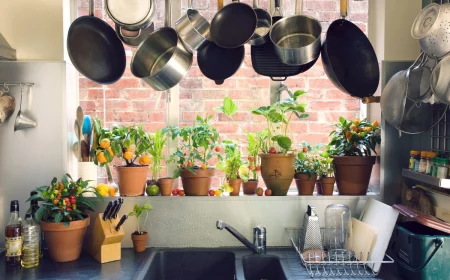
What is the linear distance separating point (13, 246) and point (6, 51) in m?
0.87

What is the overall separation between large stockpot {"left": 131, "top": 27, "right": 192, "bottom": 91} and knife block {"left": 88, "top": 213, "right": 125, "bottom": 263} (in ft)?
2.12

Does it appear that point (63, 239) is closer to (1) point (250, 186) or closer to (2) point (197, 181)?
(2) point (197, 181)

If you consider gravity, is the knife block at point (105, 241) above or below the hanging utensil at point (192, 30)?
below

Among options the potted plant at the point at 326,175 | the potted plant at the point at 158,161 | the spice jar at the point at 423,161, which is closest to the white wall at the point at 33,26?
the potted plant at the point at 158,161

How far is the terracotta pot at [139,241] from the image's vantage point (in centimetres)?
232

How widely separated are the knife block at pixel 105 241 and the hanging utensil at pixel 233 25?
929mm

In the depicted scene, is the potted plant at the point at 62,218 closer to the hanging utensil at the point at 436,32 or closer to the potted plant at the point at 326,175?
the potted plant at the point at 326,175

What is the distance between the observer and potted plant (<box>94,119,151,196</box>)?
2.38 meters

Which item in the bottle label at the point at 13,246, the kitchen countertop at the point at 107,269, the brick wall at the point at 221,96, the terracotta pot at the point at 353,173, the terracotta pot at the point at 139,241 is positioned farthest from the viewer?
the brick wall at the point at 221,96

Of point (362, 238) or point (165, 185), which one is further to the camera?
point (165, 185)

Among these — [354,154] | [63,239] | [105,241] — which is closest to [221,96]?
[354,154]

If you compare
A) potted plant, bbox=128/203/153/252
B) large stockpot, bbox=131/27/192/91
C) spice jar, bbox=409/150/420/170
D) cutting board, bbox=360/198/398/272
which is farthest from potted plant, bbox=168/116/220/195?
spice jar, bbox=409/150/420/170

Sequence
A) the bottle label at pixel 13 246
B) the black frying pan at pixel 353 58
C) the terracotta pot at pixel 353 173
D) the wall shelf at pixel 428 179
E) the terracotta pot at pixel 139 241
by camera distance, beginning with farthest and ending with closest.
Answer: the terracotta pot at pixel 353 173 → the terracotta pot at pixel 139 241 → the black frying pan at pixel 353 58 → the bottle label at pixel 13 246 → the wall shelf at pixel 428 179

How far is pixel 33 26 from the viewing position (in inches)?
A: 93.2
